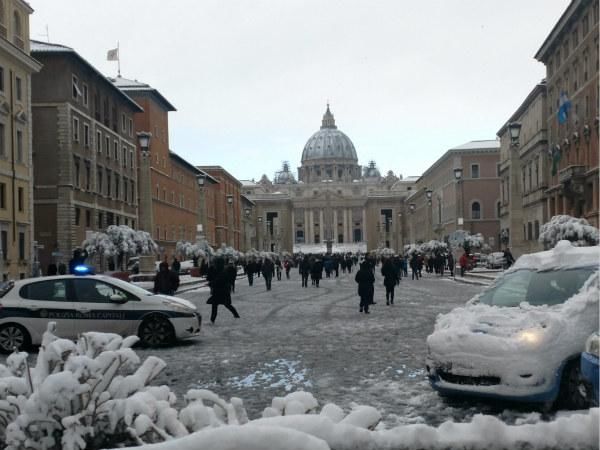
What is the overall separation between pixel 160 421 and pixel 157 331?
9984 mm

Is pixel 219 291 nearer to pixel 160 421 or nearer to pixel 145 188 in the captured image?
pixel 160 421

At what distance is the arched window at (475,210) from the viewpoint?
298 feet

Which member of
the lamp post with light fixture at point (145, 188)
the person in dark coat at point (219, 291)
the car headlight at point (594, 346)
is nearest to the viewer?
the car headlight at point (594, 346)

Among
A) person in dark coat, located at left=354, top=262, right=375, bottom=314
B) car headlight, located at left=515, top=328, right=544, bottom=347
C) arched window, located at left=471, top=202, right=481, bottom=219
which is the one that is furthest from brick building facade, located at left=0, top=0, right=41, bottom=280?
arched window, located at left=471, top=202, right=481, bottom=219

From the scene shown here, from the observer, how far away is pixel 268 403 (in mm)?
8562

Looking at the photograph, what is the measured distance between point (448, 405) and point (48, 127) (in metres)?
40.2

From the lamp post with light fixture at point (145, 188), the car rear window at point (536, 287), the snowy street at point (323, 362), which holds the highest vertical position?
the lamp post with light fixture at point (145, 188)

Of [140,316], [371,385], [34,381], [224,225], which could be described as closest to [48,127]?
[140,316]

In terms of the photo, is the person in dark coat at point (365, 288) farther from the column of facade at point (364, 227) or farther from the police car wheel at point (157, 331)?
the column of facade at point (364, 227)

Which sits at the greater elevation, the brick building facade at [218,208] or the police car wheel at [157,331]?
the brick building facade at [218,208]

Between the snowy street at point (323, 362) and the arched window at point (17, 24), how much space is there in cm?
2381

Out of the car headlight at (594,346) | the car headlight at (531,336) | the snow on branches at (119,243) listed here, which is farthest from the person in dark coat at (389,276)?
the snow on branches at (119,243)

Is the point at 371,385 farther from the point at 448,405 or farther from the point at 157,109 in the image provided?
the point at 157,109

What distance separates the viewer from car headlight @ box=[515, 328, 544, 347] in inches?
306
